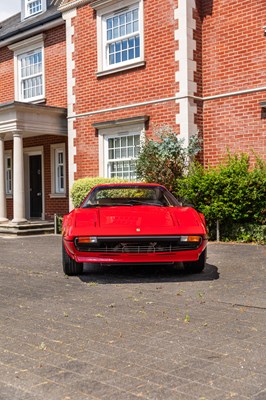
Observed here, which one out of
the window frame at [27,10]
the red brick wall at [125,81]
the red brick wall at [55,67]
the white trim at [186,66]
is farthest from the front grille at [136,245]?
the window frame at [27,10]

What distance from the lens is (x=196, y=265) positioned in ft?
22.8

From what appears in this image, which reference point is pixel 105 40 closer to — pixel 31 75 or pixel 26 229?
pixel 31 75

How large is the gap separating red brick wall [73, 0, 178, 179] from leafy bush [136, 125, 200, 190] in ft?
2.60

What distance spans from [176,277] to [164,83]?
762cm

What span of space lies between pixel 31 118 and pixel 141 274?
936 centimetres

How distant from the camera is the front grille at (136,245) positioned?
→ 6281 mm

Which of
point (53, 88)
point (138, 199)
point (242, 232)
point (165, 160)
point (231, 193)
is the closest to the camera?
point (138, 199)

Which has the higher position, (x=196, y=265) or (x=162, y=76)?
(x=162, y=76)

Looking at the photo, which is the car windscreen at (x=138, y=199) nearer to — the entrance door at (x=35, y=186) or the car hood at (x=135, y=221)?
the car hood at (x=135, y=221)

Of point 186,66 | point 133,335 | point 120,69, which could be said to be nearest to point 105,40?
point 120,69

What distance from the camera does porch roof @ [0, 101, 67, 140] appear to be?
14.7 meters

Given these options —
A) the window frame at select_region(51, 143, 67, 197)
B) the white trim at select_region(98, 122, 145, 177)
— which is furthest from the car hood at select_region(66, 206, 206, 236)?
the window frame at select_region(51, 143, 67, 197)

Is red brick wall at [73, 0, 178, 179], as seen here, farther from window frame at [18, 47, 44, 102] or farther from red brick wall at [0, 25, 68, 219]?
window frame at [18, 47, 44, 102]

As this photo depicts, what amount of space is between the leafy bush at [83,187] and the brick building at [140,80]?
0.95m
